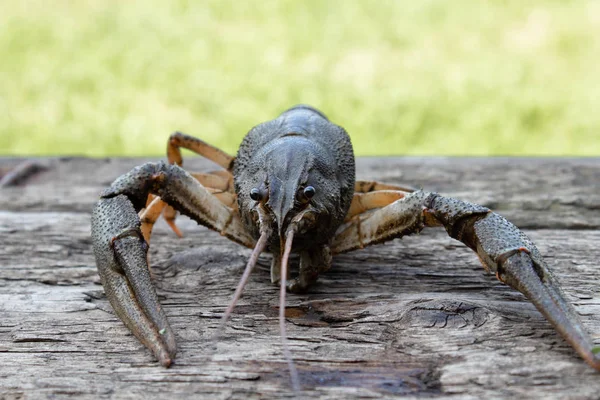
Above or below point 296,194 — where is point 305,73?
above

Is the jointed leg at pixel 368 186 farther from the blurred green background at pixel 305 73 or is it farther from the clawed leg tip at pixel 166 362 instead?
the blurred green background at pixel 305 73

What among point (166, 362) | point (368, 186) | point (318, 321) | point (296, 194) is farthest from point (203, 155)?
point (166, 362)

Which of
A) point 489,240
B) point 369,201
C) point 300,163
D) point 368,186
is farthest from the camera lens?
point 368,186

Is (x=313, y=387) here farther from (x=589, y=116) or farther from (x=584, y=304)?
(x=589, y=116)

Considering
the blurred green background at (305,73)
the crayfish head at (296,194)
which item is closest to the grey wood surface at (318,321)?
the crayfish head at (296,194)

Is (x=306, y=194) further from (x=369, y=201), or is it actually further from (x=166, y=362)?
(x=166, y=362)


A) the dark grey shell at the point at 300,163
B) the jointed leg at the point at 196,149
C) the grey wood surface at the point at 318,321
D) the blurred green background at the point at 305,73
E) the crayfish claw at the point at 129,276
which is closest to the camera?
the grey wood surface at the point at 318,321
